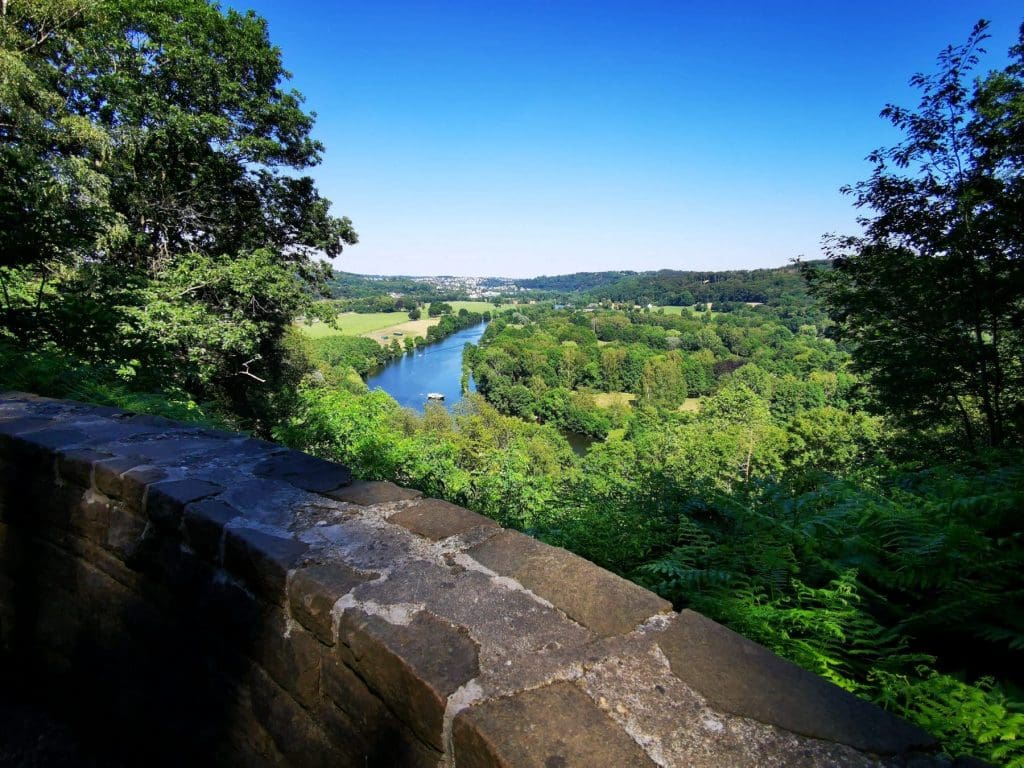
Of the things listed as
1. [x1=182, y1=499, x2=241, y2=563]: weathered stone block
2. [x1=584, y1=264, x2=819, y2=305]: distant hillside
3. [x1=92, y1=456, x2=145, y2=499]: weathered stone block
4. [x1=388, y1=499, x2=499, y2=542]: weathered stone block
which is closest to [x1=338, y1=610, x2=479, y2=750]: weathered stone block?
[x1=388, y1=499, x2=499, y2=542]: weathered stone block

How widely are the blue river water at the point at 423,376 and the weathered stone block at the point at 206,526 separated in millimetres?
52469

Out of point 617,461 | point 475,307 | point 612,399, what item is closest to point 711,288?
point 475,307

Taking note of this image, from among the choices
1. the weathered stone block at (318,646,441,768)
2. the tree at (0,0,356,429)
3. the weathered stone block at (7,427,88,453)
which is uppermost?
the tree at (0,0,356,429)

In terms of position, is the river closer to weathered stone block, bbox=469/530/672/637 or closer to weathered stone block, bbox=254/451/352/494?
weathered stone block, bbox=254/451/352/494

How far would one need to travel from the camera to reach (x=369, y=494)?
186 centimetres

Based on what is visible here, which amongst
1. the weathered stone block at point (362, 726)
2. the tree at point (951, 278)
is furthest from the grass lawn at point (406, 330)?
the weathered stone block at point (362, 726)

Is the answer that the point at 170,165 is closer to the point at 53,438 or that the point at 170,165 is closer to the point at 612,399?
the point at 53,438

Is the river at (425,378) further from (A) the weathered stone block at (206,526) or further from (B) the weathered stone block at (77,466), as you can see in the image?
(A) the weathered stone block at (206,526)

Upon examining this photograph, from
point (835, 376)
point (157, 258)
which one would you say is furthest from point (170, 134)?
point (835, 376)

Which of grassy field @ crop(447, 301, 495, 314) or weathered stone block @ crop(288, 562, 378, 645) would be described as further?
grassy field @ crop(447, 301, 495, 314)

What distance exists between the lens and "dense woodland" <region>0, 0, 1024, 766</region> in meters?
1.95

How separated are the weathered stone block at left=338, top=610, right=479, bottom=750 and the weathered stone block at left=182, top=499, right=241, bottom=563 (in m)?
0.58

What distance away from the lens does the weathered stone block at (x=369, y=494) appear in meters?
1.81

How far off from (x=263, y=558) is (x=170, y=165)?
1275 cm
